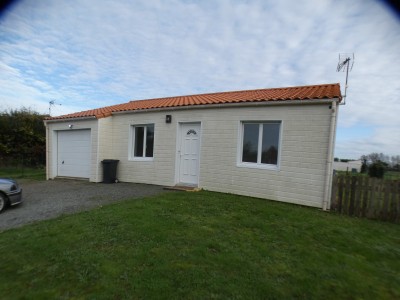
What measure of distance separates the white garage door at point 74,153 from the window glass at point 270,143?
8.34m

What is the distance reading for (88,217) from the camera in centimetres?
509

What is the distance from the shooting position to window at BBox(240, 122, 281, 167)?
24.9 ft

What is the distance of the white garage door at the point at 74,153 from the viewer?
36.2 ft

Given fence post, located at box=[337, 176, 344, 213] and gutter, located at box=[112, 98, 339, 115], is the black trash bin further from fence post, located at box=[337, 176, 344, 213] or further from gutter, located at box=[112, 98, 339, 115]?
fence post, located at box=[337, 176, 344, 213]

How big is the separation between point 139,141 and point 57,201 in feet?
14.7

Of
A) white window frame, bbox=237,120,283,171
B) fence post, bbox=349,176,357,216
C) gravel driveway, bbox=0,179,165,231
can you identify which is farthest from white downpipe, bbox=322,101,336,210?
gravel driveway, bbox=0,179,165,231

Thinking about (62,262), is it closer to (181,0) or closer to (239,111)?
(239,111)

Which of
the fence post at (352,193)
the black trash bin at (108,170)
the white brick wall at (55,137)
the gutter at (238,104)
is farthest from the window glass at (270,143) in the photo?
the white brick wall at (55,137)

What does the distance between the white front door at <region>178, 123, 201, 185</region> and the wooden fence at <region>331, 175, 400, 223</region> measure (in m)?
4.87

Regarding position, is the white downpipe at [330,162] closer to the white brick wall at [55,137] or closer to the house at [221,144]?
the house at [221,144]

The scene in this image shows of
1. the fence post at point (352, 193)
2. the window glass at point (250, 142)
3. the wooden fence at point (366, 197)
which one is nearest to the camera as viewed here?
the wooden fence at point (366, 197)

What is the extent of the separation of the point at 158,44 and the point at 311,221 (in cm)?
971

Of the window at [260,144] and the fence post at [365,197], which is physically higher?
Result: the window at [260,144]

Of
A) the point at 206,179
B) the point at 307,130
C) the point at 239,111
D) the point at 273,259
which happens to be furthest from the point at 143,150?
the point at 273,259
